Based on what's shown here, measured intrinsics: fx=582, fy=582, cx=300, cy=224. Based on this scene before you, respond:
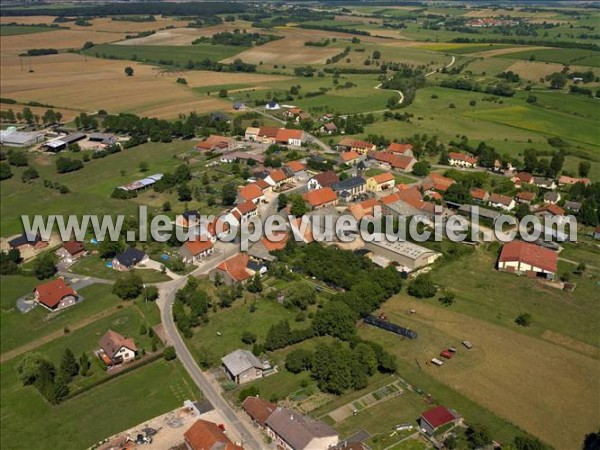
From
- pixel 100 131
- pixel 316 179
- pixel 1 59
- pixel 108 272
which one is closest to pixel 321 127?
pixel 316 179

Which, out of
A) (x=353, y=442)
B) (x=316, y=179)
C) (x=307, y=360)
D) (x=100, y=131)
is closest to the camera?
(x=353, y=442)

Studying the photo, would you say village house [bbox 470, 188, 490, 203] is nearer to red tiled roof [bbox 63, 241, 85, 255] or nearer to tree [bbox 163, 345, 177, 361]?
tree [bbox 163, 345, 177, 361]

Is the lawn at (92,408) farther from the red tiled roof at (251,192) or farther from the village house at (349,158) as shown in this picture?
the village house at (349,158)

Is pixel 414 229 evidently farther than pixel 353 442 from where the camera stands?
Yes

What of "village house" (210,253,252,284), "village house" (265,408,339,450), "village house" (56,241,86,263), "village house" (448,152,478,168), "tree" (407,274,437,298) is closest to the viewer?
"village house" (265,408,339,450)

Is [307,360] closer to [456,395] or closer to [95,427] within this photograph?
[456,395]

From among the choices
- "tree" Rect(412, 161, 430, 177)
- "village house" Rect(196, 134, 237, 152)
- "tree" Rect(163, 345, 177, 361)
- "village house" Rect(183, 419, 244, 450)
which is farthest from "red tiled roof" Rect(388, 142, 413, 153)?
"village house" Rect(183, 419, 244, 450)
